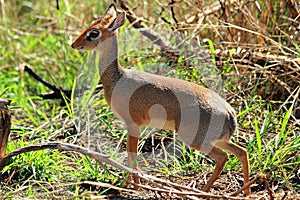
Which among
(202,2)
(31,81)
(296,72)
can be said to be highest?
(202,2)

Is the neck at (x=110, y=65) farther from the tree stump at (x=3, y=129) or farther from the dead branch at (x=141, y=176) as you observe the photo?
the tree stump at (x=3, y=129)

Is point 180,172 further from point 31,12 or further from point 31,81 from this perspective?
point 31,12

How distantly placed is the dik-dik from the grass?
0.34 metres

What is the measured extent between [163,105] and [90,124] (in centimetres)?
121

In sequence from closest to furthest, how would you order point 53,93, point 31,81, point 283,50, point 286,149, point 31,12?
1. point 286,149
2. point 283,50
3. point 53,93
4. point 31,81
5. point 31,12

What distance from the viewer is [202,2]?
521 centimetres

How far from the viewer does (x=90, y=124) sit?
4461mm

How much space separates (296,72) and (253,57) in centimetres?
43

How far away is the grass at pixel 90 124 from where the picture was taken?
12.0 ft

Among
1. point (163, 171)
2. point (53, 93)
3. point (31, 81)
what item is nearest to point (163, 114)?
point (163, 171)

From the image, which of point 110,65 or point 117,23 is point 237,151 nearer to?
point 110,65

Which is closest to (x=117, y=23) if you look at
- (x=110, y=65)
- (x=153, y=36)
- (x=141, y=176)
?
(x=110, y=65)

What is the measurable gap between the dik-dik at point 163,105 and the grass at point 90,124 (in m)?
0.34

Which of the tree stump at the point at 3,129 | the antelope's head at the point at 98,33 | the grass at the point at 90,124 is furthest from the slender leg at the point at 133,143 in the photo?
the tree stump at the point at 3,129
